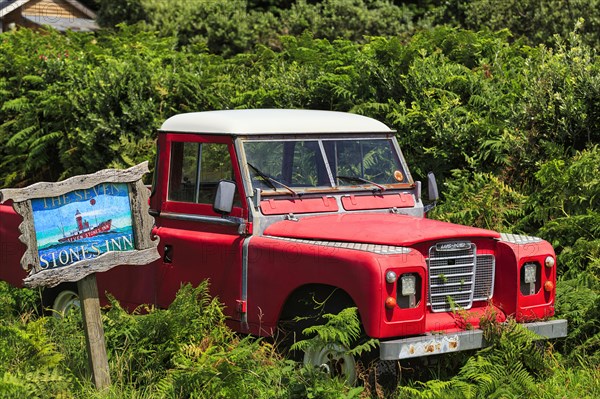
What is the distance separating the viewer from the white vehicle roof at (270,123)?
7859mm

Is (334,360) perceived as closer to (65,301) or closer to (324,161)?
(324,161)

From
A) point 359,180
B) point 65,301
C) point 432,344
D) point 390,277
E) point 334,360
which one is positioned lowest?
point 65,301

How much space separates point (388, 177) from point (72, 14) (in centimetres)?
2672

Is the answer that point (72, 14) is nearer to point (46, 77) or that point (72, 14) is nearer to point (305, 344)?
point (46, 77)

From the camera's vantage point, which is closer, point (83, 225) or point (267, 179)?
point (83, 225)

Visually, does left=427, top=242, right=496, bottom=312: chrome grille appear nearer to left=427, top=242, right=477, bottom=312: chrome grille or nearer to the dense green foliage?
left=427, top=242, right=477, bottom=312: chrome grille

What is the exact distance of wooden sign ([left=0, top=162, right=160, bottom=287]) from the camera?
643cm

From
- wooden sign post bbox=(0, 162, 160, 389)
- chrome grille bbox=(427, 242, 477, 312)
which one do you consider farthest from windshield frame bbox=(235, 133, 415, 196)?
chrome grille bbox=(427, 242, 477, 312)

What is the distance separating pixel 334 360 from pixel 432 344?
0.70 m

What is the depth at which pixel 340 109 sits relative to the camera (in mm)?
12047

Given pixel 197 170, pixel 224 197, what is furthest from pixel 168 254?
pixel 224 197

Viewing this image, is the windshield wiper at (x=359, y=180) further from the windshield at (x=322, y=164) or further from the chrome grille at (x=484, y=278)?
the chrome grille at (x=484, y=278)

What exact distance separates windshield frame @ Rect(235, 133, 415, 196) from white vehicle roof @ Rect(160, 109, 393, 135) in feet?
0.15

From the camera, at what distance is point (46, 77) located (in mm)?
14367
